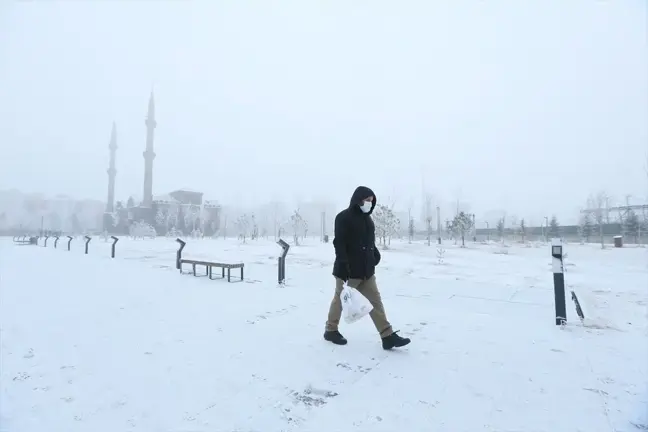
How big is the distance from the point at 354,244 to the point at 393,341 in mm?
1116

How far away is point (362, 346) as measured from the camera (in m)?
3.86

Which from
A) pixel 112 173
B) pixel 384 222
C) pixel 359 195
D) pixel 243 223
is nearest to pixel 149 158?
pixel 112 173

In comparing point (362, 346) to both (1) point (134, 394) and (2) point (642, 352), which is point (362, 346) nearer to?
(1) point (134, 394)

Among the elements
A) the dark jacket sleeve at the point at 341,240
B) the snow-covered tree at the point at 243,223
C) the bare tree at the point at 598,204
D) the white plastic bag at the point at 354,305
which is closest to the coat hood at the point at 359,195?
the dark jacket sleeve at the point at 341,240

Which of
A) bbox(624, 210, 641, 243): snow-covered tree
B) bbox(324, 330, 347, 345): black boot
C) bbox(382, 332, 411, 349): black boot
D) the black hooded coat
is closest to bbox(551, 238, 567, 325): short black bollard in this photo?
bbox(382, 332, 411, 349): black boot

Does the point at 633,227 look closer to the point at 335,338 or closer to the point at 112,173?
the point at 335,338

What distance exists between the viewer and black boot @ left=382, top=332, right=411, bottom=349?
11.9 feet

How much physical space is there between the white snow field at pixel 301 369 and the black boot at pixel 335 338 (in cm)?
8

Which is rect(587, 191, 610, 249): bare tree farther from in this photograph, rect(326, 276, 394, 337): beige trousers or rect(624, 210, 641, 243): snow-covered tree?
rect(326, 276, 394, 337): beige trousers

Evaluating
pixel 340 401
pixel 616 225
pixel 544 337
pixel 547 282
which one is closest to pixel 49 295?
pixel 340 401

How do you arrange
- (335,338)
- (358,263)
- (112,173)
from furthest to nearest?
1. (112,173)
2. (335,338)
3. (358,263)

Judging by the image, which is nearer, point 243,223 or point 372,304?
point 372,304

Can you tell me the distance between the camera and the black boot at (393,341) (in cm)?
363

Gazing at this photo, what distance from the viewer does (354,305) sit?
3.54m
